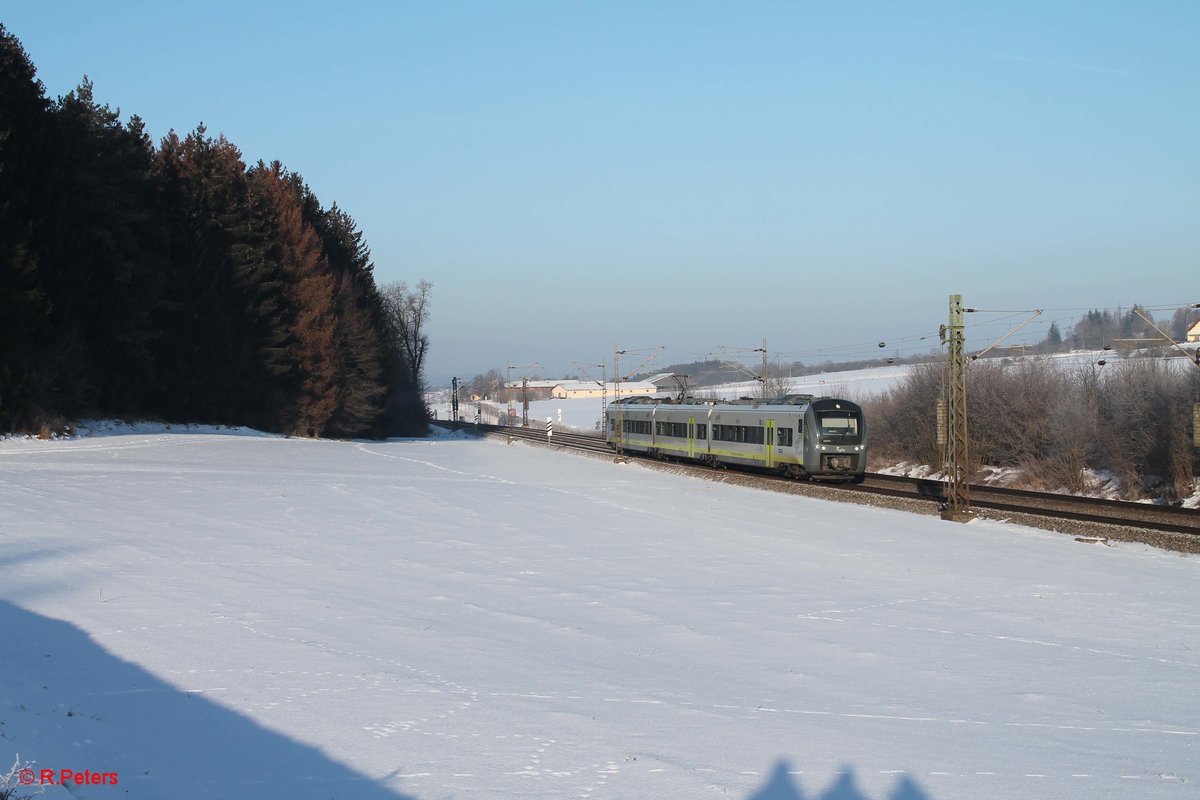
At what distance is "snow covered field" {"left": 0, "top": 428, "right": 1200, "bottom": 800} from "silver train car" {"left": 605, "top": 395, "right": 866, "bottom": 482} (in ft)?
37.4

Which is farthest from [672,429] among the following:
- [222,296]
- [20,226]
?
[20,226]

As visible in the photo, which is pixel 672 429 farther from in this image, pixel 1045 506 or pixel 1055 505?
pixel 1055 505

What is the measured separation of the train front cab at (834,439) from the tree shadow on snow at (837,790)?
1076 inches

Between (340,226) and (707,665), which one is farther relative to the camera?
(340,226)

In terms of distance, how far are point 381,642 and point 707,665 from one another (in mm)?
3715

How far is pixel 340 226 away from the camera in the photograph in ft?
273

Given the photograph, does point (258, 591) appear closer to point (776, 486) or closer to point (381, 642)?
point (381, 642)

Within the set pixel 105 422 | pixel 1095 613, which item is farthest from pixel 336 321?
pixel 1095 613

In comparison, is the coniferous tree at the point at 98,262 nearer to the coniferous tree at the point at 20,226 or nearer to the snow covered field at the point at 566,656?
the coniferous tree at the point at 20,226

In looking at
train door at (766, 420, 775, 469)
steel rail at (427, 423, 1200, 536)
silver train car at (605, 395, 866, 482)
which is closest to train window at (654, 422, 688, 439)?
silver train car at (605, 395, 866, 482)

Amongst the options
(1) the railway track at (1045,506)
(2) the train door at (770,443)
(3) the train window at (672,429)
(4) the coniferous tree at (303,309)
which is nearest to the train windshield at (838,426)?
(1) the railway track at (1045,506)

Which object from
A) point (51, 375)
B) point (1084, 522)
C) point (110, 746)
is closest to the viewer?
point (110, 746)

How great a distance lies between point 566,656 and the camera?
11.3m

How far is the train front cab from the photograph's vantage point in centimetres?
3441
